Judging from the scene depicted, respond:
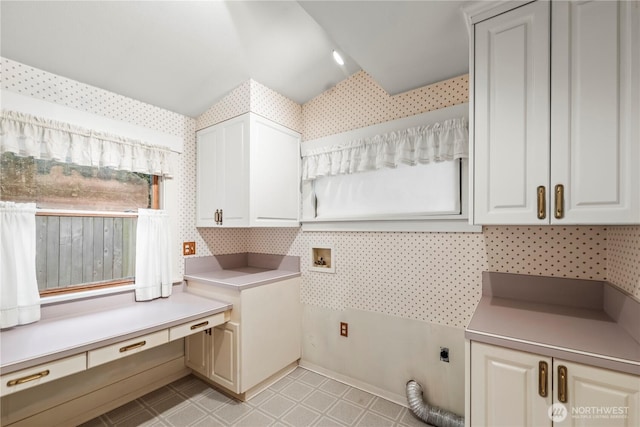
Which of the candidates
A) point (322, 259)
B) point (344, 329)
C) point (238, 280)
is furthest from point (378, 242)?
point (238, 280)

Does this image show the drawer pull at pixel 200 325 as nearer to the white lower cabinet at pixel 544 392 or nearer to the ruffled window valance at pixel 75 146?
the ruffled window valance at pixel 75 146

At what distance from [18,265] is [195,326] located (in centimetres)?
108

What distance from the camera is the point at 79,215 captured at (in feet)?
6.75

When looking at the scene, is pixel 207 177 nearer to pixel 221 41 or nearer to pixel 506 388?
pixel 221 41

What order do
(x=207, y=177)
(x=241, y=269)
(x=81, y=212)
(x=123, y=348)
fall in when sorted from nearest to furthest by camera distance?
(x=123, y=348) < (x=81, y=212) < (x=207, y=177) < (x=241, y=269)

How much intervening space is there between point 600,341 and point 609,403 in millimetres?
221

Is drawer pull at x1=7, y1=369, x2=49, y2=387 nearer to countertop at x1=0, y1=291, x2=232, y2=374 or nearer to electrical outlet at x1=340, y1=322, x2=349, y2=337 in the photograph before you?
countertop at x1=0, y1=291, x2=232, y2=374

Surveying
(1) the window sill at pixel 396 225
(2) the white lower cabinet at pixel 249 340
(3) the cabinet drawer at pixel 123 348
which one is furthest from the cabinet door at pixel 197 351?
(1) the window sill at pixel 396 225

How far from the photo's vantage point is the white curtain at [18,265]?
1.66 metres

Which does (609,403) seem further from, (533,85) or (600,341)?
(533,85)

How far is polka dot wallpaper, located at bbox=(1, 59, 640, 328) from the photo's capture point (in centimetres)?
161

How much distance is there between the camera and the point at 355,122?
250cm

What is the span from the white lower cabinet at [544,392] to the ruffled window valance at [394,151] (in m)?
1.27

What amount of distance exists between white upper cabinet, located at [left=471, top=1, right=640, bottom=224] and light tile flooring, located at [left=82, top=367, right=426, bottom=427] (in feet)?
5.33
